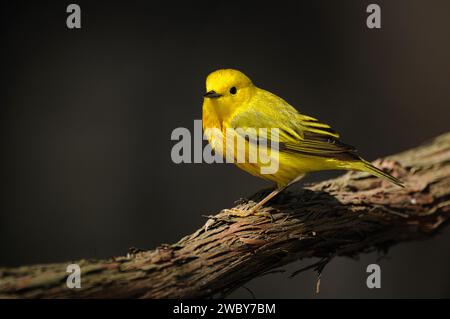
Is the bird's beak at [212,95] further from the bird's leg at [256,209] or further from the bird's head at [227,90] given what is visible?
the bird's leg at [256,209]

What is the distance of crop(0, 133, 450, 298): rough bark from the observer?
→ 194cm

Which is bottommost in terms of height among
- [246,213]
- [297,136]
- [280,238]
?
[280,238]

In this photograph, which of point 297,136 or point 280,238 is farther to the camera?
point 297,136

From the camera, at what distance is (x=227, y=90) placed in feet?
8.09

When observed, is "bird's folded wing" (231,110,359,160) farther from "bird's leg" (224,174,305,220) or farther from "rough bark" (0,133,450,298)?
"rough bark" (0,133,450,298)

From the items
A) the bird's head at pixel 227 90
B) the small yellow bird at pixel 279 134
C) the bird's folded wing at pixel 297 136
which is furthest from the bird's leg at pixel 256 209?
the bird's head at pixel 227 90

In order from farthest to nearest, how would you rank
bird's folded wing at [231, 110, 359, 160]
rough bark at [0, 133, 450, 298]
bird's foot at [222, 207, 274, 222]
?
bird's folded wing at [231, 110, 359, 160] → bird's foot at [222, 207, 274, 222] → rough bark at [0, 133, 450, 298]

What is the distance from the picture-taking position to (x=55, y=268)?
6.22ft

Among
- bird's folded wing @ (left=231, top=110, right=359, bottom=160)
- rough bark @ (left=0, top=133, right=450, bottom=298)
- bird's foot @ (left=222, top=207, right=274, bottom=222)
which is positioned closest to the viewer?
rough bark @ (left=0, top=133, right=450, bottom=298)

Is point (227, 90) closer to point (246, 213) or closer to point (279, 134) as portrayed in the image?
point (279, 134)

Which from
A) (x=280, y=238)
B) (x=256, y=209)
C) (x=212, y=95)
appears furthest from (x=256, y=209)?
(x=212, y=95)

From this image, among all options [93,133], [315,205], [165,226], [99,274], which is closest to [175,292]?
[99,274]

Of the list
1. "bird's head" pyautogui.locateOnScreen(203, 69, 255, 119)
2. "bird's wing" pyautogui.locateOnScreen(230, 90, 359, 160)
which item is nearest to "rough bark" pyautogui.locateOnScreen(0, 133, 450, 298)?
"bird's wing" pyautogui.locateOnScreen(230, 90, 359, 160)

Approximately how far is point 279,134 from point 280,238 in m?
0.49
